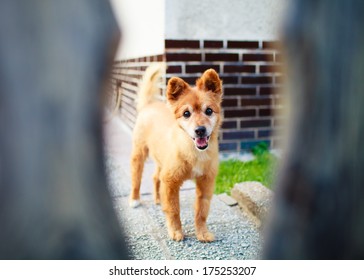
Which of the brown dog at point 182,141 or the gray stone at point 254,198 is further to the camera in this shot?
the gray stone at point 254,198

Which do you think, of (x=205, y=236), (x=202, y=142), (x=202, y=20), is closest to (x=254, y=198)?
(x=205, y=236)

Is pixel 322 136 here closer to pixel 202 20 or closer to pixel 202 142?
pixel 202 142

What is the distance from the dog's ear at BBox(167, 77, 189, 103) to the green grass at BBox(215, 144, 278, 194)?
0.84 m

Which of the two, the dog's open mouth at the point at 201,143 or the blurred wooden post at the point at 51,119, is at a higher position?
the blurred wooden post at the point at 51,119

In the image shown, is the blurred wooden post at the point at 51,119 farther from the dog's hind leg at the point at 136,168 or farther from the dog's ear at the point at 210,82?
the dog's hind leg at the point at 136,168

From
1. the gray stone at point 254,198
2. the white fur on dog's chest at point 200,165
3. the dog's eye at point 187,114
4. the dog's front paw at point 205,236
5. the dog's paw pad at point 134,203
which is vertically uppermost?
the dog's eye at point 187,114

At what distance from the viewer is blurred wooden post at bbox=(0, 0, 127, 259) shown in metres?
0.37

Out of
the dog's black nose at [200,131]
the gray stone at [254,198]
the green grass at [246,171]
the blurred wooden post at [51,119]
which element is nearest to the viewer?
the blurred wooden post at [51,119]

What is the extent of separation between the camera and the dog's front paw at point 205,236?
162cm

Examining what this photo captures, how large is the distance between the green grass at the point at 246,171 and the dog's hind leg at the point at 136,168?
18.2 inches

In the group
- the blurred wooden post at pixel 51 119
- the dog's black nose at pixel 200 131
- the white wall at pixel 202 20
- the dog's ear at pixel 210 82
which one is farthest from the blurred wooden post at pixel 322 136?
the white wall at pixel 202 20

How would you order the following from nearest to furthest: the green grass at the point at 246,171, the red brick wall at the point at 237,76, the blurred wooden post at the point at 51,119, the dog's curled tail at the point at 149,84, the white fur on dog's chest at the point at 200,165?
the blurred wooden post at the point at 51,119, the white fur on dog's chest at the point at 200,165, the dog's curled tail at the point at 149,84, the green grass at the point at 246,171, the red brick wall at the point at 237,76

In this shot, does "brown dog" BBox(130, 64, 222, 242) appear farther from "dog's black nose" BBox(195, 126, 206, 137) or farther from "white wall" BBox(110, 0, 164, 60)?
"white wall" BBox(110, 0, 164, 60)
